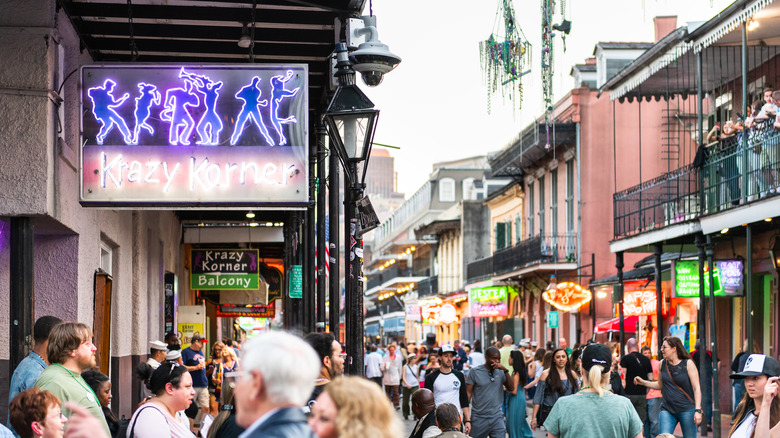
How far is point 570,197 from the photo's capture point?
120ft

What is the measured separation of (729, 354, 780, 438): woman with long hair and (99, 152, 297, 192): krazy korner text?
4489 millimetres

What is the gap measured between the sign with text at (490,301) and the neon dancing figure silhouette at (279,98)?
3245 centimetres

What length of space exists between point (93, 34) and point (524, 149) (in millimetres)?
27314

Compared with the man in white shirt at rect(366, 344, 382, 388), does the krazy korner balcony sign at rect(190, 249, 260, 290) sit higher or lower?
higher

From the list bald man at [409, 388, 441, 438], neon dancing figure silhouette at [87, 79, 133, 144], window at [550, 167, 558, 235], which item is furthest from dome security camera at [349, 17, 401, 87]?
window at [550, 167, 558, 235]

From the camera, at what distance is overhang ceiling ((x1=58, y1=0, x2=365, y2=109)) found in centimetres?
1061

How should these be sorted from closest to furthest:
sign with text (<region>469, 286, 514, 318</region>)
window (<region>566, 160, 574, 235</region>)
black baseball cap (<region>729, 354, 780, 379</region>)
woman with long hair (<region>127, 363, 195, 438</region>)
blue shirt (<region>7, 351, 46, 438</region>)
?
woman with long hair (<region>127, 363, 195, 438</region>)
black baseball cap (<region>729, 354, 780, 379</region>)
blue shirt (<region>7, 351, 46, 438</region>)
window (<region>566, 160, 574, 235</region>)
sign with text (<region>469, 286, 514, 318</region>)

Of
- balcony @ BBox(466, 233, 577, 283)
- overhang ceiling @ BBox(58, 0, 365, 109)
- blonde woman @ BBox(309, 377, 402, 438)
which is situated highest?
overhang ceiling @ BBox(58, 0, 365, 109)

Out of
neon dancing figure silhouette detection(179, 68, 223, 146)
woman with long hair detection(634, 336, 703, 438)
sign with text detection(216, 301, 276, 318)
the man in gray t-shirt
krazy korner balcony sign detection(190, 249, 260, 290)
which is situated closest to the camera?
neon dancing figure silhouette detection(179, 68, 223, 146)

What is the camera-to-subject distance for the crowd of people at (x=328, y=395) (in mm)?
3498

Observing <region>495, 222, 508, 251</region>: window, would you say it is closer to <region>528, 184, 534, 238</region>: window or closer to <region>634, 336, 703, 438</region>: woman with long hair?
<region>528, 184, 534, 238</region>: window

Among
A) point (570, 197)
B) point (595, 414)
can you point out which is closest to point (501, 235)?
point (570, 197)

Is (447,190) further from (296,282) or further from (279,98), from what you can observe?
(279,98)

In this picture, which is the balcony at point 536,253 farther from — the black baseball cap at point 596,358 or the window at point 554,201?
the black baseball cap at point 596,358
